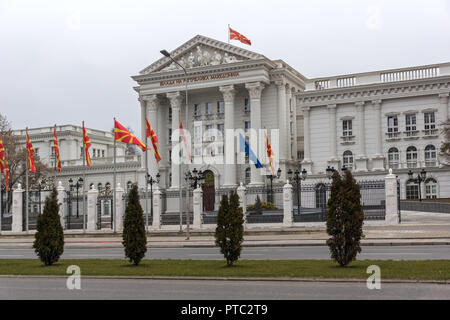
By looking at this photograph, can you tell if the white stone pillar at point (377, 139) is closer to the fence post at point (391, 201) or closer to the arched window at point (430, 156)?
the arched window at point (430, 156)

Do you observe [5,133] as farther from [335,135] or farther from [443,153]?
[443,153]

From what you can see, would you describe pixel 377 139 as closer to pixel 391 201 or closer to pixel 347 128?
pixel 347 128

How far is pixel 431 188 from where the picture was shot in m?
55.2

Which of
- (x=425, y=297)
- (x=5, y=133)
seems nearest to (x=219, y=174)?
(x=5, y=133)

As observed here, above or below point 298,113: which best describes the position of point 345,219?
below

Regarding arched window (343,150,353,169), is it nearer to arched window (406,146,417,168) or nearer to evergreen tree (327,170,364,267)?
arched window (406,146,417,168)

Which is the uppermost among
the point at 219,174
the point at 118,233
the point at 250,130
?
the point at 250,130

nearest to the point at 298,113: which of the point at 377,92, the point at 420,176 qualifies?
the point at 377,92

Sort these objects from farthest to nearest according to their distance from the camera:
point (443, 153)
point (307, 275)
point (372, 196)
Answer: point (443, 153) < point (372, 196) < point (307, 275)

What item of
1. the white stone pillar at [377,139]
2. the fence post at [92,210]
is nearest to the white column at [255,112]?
the white stone pillar at [377,139]

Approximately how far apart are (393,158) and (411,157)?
69.7 inches

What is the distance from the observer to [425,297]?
10.4 m

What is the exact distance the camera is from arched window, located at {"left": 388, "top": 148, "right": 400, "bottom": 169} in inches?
2301
